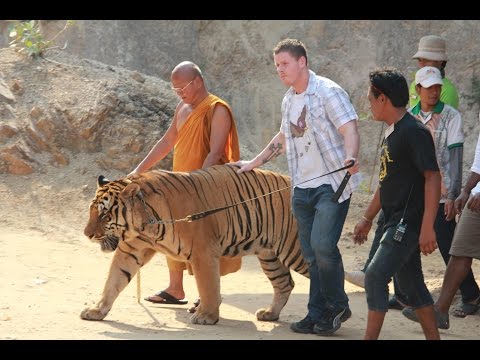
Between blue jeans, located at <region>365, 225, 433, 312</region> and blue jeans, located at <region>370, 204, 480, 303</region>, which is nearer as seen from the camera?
blue jeans, located at <region>365, 225, 433, 312</region>

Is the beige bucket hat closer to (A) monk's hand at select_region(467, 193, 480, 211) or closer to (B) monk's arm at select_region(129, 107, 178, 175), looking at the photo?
(A) monk's hand at select_region(467, 193, 480, 211)

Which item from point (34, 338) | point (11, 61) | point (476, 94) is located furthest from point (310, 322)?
point (476, 94)

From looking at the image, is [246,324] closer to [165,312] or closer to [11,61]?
[165,312]

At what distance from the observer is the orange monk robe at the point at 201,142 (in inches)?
283

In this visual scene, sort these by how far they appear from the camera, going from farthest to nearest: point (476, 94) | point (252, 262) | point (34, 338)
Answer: point (476, 94) < point (252, 262) < point (34, 338)

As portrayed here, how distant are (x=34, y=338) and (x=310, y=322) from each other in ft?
5.98

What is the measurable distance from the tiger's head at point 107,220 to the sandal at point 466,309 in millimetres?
2657

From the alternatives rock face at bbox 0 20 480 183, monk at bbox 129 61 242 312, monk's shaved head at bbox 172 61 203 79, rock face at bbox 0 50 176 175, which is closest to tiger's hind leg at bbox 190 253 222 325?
monk at bbox 129 61 242 312

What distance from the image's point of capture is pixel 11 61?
11344 mm

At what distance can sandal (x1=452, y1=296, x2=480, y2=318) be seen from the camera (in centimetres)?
709

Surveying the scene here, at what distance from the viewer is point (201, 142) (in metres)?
7.22

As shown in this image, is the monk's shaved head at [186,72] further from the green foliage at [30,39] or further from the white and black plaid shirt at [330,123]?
the green foliage at [30,39]

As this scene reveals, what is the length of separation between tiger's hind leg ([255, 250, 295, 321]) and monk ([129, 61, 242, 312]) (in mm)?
348

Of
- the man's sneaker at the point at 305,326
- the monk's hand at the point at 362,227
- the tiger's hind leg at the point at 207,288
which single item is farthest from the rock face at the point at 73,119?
the monk's hand at the point at 362,227
